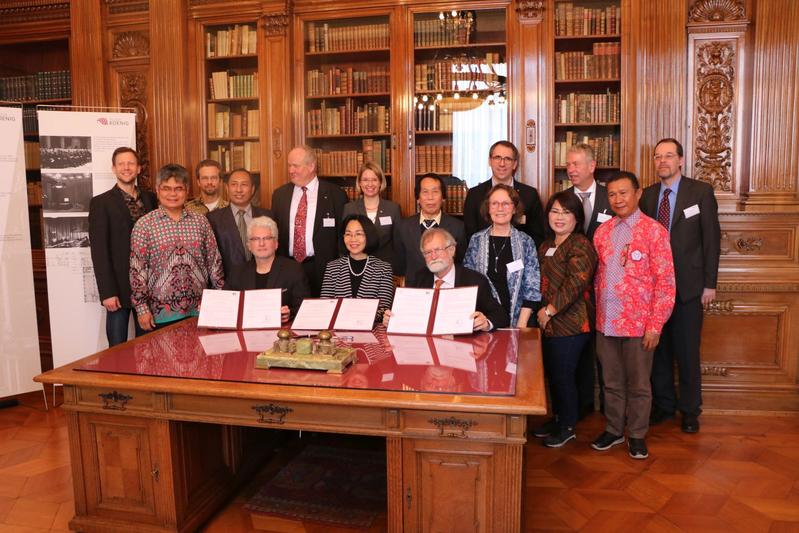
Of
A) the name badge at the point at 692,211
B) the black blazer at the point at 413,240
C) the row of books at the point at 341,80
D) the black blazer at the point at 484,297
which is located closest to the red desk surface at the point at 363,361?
the black blazer at the point at 484,297

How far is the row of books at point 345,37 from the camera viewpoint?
16.4ft

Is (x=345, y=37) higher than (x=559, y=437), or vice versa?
(x=345, y=37)

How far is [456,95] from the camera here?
4941 millimetres

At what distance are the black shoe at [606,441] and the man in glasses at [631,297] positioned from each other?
0.10 meters

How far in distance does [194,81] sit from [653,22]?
11.6ft

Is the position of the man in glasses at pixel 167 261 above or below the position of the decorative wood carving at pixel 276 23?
below

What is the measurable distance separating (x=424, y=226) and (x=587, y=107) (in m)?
1.72

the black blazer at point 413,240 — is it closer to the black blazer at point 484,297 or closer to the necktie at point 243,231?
the black blazer at point 484,297

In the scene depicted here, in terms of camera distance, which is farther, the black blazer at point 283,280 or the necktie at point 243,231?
the necktie at point 243,231

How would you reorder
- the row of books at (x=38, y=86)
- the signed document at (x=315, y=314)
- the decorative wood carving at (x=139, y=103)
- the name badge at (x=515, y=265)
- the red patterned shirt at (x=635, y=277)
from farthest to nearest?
the row of books at (x=38, y=86) < the decorative wood carving at (x=139, y=103) < the name badge at (x=515, y=265) < the red patterned shirt at (x=635, y=277) < the signed document at (x=315, y=314)

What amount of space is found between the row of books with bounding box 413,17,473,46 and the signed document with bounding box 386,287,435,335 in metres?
2.58

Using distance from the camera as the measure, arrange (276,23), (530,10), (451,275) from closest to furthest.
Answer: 1. (451,275)
2. (530,10)
3. (276,23)

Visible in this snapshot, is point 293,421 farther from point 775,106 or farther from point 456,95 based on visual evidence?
point 775,106

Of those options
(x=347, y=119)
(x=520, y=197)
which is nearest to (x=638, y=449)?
(x=520, y=197)
